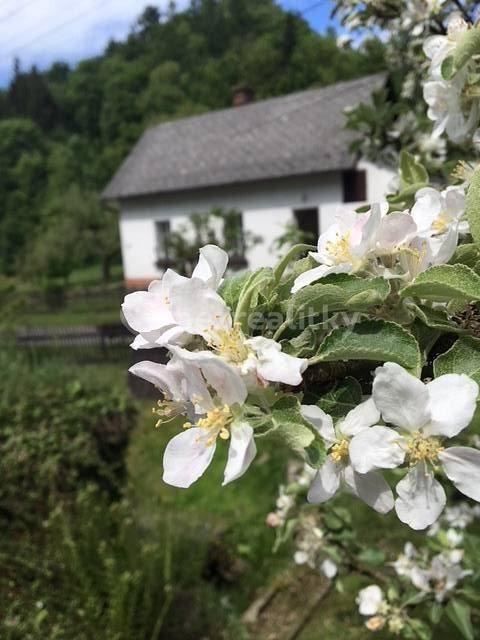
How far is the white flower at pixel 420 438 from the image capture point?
583 millimetres

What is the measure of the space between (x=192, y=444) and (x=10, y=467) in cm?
300

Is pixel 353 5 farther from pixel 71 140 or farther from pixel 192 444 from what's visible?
pixel 71 140

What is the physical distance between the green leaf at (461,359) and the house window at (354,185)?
12062mm

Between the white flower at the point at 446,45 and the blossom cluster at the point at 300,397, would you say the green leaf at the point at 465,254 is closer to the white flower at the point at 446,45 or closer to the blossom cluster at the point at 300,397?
the blossom cluster at the point at 300,397

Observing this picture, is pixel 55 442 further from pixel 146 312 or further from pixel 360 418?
pixel 360 418

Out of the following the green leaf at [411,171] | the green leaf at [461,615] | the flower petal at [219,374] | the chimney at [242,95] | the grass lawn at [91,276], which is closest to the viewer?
the flower petal at [219,374]

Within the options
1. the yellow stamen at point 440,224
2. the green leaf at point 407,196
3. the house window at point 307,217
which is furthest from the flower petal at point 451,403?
the house window at point 307,217

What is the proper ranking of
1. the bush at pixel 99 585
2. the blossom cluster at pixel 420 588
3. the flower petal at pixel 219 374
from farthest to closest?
the bush at pixel 99 585 < the blossom cluster at pixel 420 588 < the flower petal at pixel 219 374

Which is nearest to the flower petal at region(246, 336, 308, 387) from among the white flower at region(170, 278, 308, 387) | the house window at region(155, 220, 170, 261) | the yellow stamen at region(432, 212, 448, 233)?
the white flower at region(170, 278, 308, 387)

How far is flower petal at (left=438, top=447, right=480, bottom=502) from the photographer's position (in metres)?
0.61

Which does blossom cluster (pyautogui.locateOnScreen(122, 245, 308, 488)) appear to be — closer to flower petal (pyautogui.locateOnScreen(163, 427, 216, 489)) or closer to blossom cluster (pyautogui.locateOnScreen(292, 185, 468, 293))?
flower petal (pyautogui.locateOnScreen(163, 427, 216, 489))

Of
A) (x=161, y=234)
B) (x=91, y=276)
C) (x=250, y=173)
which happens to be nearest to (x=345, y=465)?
(x=250, y=173)

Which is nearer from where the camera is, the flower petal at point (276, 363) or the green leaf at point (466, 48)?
the flower petal at point (276, 363)

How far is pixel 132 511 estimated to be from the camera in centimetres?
351
